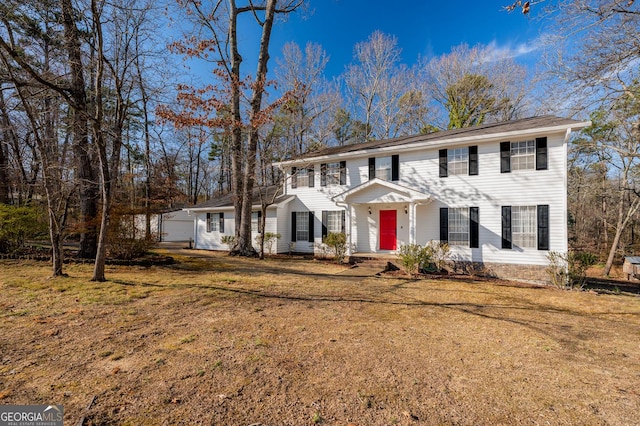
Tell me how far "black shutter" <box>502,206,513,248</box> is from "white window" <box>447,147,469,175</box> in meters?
2.04

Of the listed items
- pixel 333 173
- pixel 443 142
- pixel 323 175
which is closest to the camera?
pixel 443 142

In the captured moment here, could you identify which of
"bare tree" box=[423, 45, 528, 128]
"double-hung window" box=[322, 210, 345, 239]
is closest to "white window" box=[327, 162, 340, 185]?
"double-hung window" box=[322, 210, 345, 239]

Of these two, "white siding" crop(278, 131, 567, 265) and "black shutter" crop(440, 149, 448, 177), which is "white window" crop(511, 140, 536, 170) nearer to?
"white siding" crop(278, 131, 567, 265)

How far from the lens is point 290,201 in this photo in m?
15.6

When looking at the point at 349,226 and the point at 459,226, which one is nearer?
the point at 459,226

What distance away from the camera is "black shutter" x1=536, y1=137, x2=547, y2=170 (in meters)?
10.1

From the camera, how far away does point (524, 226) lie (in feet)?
33.9

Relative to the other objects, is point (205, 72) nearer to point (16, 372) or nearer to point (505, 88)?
point (16, 372)

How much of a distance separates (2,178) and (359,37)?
22.9 m

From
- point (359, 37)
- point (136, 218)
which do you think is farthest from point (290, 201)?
point (359, 37)

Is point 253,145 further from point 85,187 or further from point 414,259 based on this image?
point 414,259

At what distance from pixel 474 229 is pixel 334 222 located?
613cm

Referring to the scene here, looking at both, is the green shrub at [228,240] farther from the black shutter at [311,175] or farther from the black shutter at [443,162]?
the black shutter at [443,162]

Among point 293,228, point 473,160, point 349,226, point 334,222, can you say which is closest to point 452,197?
point 473,160
